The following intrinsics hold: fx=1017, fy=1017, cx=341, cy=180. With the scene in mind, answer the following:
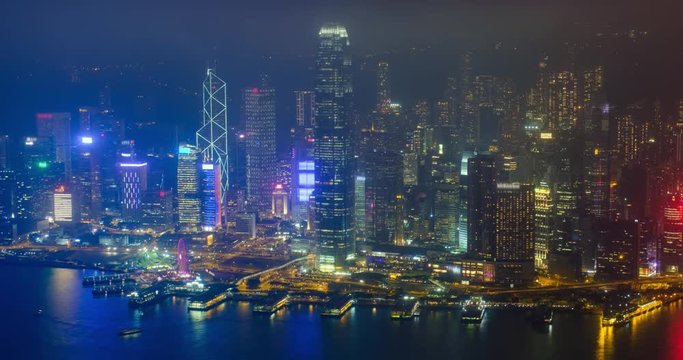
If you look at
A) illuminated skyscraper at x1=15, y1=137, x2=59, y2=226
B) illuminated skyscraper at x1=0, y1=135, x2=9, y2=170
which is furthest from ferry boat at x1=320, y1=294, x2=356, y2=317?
illuminated skyscraper at x1=0, y1=135, x2=9, y2=170

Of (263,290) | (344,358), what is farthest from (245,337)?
(263,290)

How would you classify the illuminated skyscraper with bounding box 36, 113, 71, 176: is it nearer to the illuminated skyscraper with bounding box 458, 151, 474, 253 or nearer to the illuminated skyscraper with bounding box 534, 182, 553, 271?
the illuminated skyscraper with bounding box 458, 151, 474, 253

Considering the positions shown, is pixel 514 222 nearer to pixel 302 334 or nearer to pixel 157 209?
pixel 302 334

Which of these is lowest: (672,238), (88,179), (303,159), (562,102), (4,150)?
(672,238)

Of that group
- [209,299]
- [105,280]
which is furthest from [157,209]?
[209,299]

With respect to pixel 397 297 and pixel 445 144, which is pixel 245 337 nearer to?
pixel 397 297

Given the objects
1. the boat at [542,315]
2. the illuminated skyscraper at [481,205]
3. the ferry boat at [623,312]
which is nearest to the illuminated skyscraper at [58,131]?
the illuminated skyscraper at [481,205]
